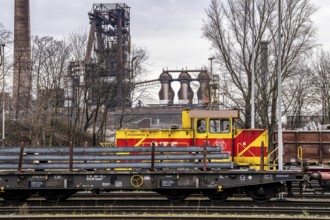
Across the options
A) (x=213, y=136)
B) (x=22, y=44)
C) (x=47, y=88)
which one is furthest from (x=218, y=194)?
(x=22, y=44)

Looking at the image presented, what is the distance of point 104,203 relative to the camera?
15266 mm

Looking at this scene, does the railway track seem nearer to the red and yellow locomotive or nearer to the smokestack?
the red and yellow locomotive

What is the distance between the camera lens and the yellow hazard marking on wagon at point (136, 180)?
14.1m

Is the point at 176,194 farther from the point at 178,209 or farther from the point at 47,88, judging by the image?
the point at 47,88

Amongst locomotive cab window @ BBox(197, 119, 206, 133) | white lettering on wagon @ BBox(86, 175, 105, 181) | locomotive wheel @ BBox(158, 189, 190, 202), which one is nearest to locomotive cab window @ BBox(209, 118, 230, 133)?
locomotive cab window @ BBox(197, 119, 206, 133)

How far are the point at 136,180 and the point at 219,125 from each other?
18.3 feet

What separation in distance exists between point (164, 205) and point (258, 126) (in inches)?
890

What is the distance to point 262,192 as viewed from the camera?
14.6 metres

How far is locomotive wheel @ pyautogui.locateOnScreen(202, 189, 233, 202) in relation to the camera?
15.0 m

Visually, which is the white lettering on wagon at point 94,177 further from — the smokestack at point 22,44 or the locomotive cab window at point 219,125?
the smokestack at point 22,44

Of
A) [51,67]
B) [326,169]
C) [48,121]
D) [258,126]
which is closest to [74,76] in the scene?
[51,67]

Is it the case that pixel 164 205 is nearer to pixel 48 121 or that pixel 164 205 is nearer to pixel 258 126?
pixel 258 126

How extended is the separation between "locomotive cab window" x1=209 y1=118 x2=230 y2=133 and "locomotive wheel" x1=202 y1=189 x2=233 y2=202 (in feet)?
12.5

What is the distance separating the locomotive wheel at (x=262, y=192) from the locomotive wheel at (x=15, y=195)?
7.66 m
